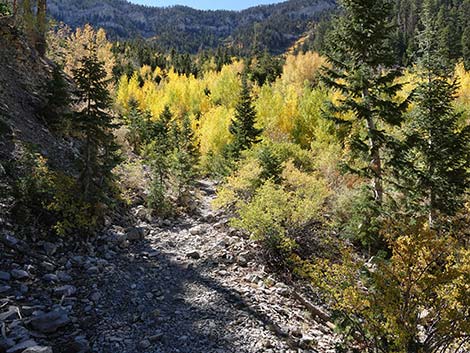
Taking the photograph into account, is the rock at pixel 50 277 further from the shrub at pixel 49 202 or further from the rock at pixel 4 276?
the shrub at pixel 49 202

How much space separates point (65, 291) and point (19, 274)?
2.95ft

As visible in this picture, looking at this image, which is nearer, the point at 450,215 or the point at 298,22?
the point at 450,215

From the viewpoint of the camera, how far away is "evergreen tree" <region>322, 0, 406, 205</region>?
1166 centimetres

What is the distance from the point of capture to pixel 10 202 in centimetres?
775

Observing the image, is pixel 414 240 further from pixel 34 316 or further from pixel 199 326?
pixel 34 316

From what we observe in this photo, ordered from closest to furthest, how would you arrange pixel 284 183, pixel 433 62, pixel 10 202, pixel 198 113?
pixel 10 202, pixel 433 62, pixel 284 183, pixel 198 113

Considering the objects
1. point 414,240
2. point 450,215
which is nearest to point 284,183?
point 450,215

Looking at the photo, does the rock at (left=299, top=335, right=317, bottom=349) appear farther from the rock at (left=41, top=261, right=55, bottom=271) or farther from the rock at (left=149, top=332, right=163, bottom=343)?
the rock at (left=41, top=261, right=55, bottom=271)

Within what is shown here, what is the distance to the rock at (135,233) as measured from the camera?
10.4 metres

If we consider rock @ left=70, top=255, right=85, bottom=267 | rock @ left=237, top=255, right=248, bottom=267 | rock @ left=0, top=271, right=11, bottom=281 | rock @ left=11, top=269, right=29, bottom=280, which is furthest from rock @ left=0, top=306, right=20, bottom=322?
rock @ left=237, top=255, right=248, bottom=267

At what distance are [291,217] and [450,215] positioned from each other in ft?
25.4

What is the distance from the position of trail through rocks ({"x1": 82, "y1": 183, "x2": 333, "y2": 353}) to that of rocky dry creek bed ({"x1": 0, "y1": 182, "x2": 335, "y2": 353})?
2 cm

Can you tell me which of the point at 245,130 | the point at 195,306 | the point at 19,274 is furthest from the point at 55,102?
the point at 245,130

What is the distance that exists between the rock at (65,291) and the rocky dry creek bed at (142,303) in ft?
0.06
